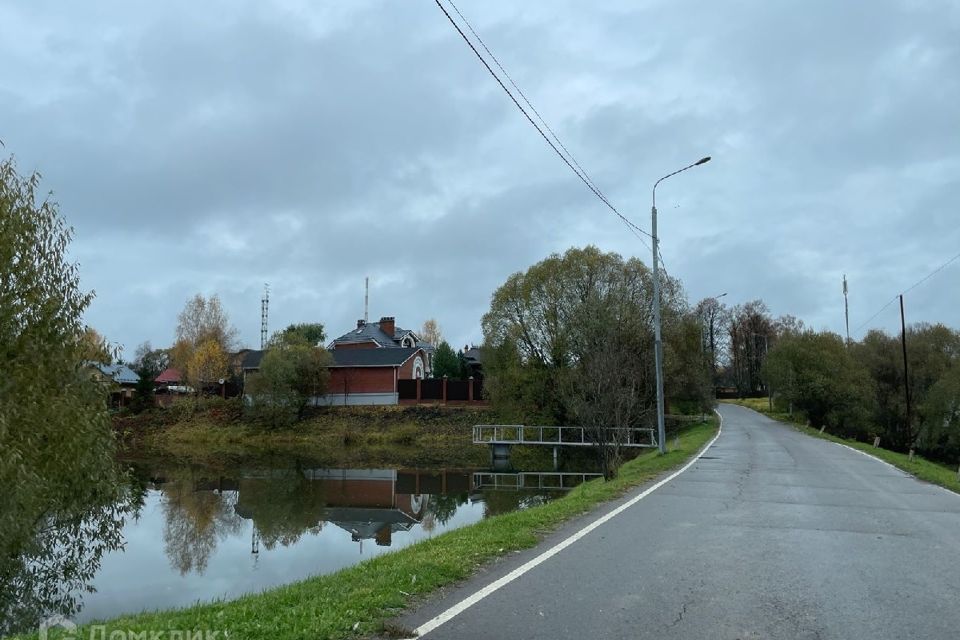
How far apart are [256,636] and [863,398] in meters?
57.0

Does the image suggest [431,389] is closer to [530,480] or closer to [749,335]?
[530,480]

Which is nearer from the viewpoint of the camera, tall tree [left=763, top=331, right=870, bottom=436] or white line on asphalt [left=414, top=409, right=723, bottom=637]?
white line on asphalt [left=414, top=409, right=723, bottom=637]

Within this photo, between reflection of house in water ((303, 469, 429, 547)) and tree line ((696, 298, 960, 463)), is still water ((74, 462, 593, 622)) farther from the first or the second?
tree line ((696, 298, 960, 463))

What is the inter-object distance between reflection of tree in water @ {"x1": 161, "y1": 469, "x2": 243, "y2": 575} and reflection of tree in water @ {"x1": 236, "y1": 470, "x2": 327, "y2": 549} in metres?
0.66

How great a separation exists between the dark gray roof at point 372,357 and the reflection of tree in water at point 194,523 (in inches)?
1275

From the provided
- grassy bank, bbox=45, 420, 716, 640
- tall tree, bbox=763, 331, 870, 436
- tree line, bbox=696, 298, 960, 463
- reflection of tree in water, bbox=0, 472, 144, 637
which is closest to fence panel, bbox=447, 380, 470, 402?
tree line, bbox=696, 298, 960, 463

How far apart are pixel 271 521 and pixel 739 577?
55.1 ft

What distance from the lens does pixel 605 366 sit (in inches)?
881

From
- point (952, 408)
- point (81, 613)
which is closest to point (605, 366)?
point (81, 613)

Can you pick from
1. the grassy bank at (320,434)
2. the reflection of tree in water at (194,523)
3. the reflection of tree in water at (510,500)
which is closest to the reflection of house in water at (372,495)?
the reflection of tree in water at (194,523)

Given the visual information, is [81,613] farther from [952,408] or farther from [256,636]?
[952,408]

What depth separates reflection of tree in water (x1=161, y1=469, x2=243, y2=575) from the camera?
16.8m

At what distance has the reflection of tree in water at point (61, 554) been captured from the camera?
1106 cm

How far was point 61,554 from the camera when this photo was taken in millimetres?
12945
